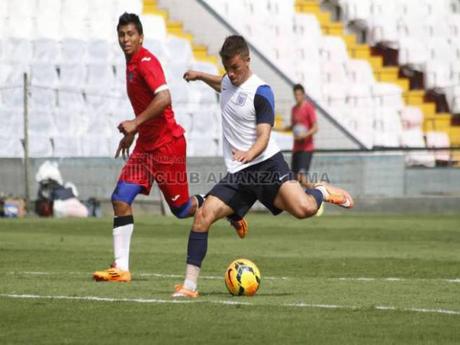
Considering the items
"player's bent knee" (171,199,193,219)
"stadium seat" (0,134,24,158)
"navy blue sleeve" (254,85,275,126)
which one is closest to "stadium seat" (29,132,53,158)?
"stadium seat" (0,134,24,158)

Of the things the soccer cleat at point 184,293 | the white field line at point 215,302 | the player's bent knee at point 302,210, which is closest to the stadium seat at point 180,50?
the player's bent knee at point 302,210

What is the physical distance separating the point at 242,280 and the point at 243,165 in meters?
0.96

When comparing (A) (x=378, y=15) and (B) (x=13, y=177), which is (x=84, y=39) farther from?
(A) (x=378, y=15)

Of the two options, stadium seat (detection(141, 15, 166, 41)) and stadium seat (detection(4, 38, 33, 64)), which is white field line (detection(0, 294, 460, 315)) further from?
stadium seat (detection(141, 15, 166, 41))

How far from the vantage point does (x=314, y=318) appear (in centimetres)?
873

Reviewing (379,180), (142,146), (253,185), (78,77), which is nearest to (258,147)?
(253,185)

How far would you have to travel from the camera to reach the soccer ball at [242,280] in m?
10.3

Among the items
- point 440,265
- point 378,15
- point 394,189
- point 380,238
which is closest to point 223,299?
point 440,265

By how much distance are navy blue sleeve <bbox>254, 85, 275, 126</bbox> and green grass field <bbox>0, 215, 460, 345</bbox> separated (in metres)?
1.44

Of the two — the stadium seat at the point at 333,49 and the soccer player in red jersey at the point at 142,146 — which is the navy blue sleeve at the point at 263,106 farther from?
the stadium seat at the point at 333,49

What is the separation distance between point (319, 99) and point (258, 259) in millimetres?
16582

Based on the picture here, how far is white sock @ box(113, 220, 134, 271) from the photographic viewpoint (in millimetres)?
12164

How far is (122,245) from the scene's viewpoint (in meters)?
12.3

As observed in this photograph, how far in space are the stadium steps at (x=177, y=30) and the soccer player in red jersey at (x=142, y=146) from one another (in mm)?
18066
